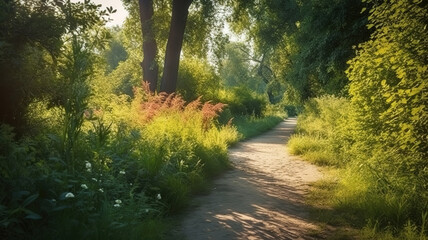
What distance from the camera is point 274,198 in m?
7.26

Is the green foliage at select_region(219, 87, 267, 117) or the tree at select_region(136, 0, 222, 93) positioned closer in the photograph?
the tree at select_region(136, 0, 222, 93)

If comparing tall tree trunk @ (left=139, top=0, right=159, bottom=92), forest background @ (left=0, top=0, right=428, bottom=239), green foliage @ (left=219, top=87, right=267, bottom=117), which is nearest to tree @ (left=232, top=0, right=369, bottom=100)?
forest background @ (left=0, top=0, right=428, bottom=239)

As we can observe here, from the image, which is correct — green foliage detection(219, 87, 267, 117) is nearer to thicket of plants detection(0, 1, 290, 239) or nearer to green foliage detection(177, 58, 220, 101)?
green foliage detection(177, 58, 220, 101)

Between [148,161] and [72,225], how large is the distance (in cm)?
302

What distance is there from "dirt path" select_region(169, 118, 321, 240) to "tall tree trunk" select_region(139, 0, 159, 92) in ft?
27.8

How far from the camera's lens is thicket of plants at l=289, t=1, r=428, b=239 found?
5000 mm

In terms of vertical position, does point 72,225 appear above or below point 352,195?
above

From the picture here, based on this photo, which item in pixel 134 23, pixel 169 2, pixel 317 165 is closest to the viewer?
pixel 317 165

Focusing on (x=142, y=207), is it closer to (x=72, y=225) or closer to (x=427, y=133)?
(x=72, y=225)

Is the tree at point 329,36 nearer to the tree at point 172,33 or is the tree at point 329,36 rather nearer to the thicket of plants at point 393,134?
the tree at point 172,33

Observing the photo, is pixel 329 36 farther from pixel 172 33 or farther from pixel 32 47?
pixel 32 47

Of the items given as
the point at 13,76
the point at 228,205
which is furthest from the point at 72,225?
the point at 228,205

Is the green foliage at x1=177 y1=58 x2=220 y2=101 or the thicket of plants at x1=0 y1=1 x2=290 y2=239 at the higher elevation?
the green foliage at x1=177 y1=58 x2=220 y2=101

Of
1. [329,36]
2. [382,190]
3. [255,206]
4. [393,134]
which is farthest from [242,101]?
[393,134]
